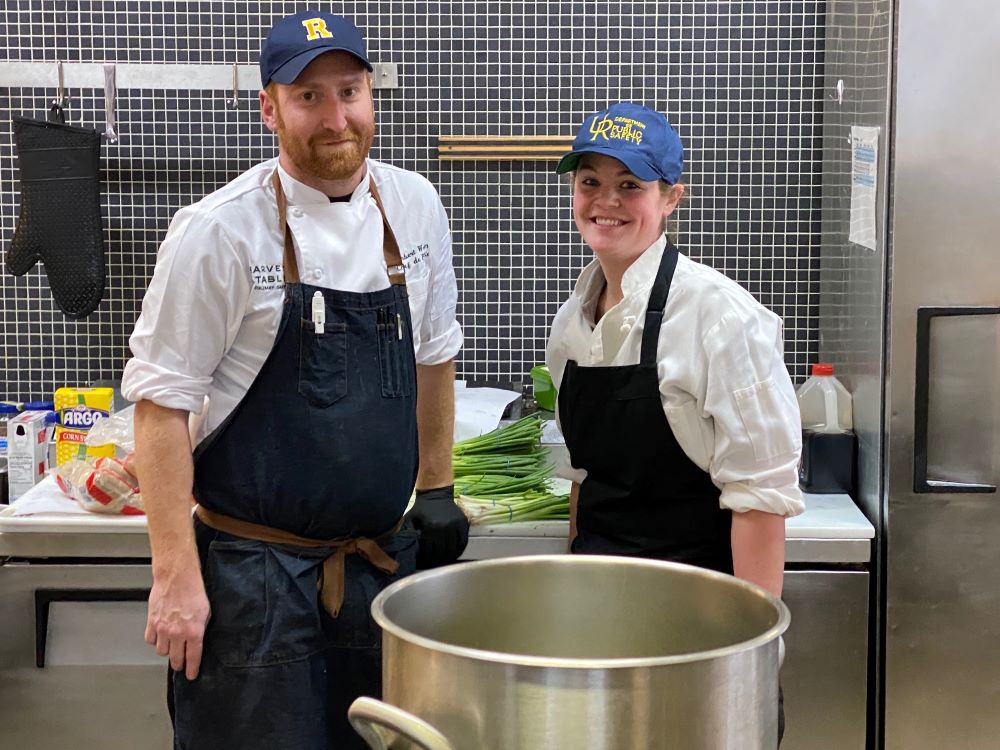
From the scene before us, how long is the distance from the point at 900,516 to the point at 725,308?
1.11 m

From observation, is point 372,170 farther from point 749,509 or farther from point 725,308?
point 749,509

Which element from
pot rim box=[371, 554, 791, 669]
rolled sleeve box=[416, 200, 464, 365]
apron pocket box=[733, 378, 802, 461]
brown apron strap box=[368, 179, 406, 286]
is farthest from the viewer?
rolled sleeve box=[416, 200, 464, 365]

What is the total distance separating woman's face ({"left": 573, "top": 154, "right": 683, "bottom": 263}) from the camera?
2.07 m

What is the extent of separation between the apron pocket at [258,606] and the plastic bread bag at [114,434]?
106cm

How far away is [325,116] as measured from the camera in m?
1.99

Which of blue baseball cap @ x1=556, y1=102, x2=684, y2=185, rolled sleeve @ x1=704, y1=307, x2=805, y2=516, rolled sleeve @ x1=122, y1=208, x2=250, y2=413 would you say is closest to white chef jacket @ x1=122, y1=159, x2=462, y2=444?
rolled sleeve @ x1=122, y1=208, x2=250, y2=413

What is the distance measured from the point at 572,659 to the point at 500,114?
253 cm

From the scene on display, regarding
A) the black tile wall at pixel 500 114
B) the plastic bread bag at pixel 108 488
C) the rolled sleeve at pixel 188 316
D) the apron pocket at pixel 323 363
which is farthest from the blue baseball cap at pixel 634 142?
the black tile wall at pixel 500 114

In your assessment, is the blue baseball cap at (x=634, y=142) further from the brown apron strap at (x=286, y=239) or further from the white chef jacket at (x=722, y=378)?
the brown apron strap at (x=286, y=239)

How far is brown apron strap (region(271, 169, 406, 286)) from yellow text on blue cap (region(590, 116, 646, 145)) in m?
0.39

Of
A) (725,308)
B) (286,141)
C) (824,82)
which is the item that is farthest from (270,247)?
(824,82)

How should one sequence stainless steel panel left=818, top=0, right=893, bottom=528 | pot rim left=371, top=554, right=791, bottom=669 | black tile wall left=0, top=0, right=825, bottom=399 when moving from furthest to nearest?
black tile wall left=0, top=0, right=825, bottom=399 → stainless steel panel left=818, top=0, right=893, bottom=528 → pot rim left=371, top=554, right=791, bottom=669

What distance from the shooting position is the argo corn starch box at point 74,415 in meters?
3.13

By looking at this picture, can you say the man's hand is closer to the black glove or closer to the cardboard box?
the black glove
